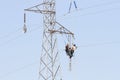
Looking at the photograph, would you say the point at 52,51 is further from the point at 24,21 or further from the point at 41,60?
the point at 24,21

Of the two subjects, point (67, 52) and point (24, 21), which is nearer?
point (67, 52)

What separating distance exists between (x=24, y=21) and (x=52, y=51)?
20.2 feet

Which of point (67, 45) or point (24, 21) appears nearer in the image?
point (67, 45)

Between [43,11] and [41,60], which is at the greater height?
[43,11]

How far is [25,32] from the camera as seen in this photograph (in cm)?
5506

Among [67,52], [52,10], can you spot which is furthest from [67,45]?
[52,10]

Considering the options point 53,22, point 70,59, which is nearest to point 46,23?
point 53,22

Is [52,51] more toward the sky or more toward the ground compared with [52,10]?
more toward the ground

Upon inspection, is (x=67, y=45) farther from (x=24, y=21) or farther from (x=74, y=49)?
(x=24, y=21)

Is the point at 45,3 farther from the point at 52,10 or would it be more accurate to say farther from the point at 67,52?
the point at 67,52

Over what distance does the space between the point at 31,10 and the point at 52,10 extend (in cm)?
239

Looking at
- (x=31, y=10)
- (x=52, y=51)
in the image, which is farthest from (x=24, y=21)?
(x=52, y=51)

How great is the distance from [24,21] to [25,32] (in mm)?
2657

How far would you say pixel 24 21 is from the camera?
57406mm
